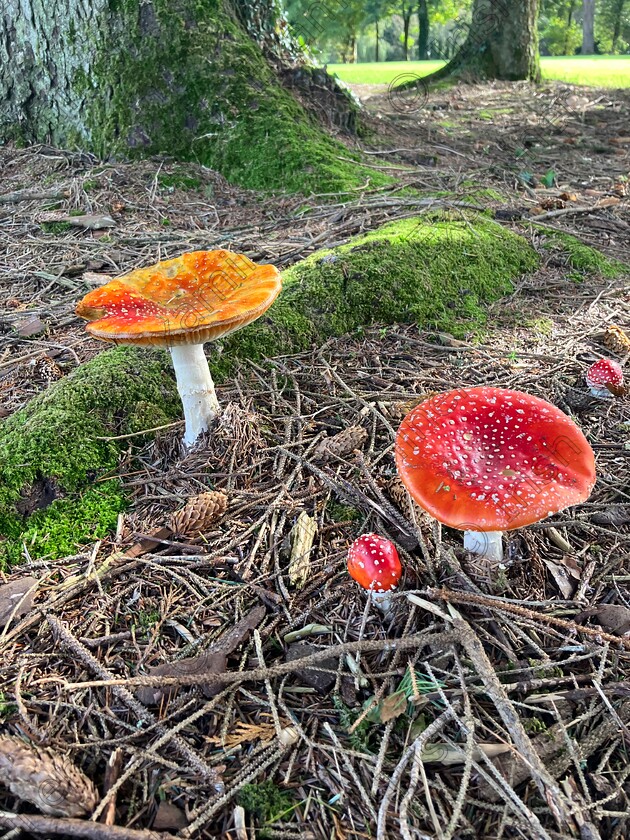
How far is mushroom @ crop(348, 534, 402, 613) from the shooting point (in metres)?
1.91

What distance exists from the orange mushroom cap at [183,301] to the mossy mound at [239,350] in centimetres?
50

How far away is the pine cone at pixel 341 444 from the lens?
2.59 metres

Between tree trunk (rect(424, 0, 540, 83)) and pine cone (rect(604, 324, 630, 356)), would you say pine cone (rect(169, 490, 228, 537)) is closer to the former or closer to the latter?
pine cone (rect(604, 324, 630, 356))

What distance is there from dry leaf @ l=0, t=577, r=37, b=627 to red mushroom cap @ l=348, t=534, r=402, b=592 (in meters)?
1.18

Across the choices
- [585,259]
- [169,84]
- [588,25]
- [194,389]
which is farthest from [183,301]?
[588,25]

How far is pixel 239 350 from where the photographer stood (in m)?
3.18

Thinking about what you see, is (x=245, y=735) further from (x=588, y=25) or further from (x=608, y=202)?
(x=588, y=25)

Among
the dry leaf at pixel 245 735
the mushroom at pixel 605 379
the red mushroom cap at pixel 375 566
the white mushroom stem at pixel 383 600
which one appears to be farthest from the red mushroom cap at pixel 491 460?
the mushroom at pixel 605 379

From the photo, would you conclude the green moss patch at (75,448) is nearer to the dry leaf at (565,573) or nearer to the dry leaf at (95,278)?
the dry leaf at (95,278)

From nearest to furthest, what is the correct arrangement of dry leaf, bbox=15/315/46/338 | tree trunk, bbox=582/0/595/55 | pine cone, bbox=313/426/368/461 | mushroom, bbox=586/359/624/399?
pine cone, bbox=313/426/368/461
mushroom, bbox=586/359/624/399
dry leaf, bbox=15/315/46/338
tree trunk, bbox=582/0/595/55

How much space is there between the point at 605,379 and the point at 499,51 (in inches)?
532

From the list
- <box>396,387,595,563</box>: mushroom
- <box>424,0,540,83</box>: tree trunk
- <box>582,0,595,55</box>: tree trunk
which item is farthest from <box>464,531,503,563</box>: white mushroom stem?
<box>582,0,595,55</box>: tree trunk

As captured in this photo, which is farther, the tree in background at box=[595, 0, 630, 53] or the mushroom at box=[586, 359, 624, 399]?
the tree in background at box=[595, 0, 630, 53]

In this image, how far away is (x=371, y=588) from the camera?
192 centimetres
